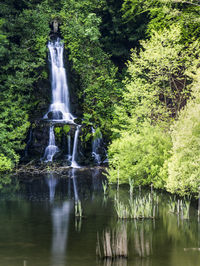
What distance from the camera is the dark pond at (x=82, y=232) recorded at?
10086mm

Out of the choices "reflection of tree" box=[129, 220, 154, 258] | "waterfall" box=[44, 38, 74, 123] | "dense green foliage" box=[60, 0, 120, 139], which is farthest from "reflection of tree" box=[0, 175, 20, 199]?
"dense green foliage" box=[60, 0, 120, 139]

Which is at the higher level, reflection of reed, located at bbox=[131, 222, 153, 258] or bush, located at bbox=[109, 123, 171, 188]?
bush, located at bbox=[109, 123, 171, 188]

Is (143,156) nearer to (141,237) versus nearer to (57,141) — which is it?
(141,237)

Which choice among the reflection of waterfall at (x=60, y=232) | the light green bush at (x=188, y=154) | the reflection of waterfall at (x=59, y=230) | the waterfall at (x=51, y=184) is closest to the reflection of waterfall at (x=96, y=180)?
the waterfall at (x=51, y=184)

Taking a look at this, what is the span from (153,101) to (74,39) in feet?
44.9

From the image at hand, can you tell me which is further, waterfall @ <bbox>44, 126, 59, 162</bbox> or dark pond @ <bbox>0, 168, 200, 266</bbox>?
waterfall @ <bbox>44, 126, 59, 162</bbox>

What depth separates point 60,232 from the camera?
493 inches

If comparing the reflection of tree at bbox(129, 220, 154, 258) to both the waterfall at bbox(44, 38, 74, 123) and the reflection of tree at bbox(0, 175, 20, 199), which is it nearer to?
the reflection of tree at bbox(0, 175, 20, 199)

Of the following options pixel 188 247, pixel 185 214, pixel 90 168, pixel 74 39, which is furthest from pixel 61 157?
pixel 188 247

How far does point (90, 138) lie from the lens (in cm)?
2762

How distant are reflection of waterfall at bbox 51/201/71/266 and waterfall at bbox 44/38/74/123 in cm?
1287

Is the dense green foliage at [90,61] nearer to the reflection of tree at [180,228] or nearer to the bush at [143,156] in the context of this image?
the bush at [143,156]

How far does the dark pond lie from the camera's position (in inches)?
397

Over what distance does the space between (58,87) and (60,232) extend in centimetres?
1854
